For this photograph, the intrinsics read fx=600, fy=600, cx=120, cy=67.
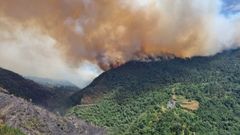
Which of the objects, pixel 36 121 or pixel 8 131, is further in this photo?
pixel 36 121

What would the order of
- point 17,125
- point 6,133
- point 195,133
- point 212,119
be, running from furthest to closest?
1. point 212,119
2. point 195,133
3. point 17,125
4. point 6,133

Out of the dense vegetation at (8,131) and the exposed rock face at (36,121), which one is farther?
the exposed rock face at (36,121)

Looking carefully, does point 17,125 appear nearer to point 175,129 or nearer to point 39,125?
point 39,125

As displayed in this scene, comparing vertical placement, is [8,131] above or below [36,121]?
below

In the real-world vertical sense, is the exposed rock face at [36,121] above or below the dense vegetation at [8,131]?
above

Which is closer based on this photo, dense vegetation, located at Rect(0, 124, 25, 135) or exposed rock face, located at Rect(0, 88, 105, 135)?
dense vegetation, located at Rect(0, 124, 25, 135)

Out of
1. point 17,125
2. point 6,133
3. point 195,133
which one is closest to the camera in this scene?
point 6,133

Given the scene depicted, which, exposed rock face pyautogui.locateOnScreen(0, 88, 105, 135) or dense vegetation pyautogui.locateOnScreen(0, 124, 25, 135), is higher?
exposed rock face pyautogui.locateOnScreen(0, 88, 105, 135)

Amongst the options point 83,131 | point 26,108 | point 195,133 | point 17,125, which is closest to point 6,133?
point 17,125
